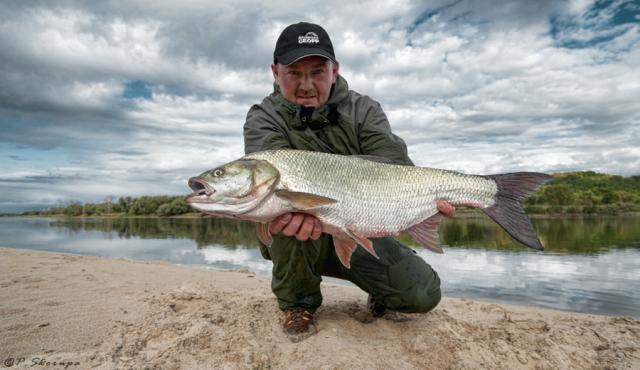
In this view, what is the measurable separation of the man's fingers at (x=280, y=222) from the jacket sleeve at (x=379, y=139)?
136 cm

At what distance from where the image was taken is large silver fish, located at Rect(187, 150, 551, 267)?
3186 millimetres

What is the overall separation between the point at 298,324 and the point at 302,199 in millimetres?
1234

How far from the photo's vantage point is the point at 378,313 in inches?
167

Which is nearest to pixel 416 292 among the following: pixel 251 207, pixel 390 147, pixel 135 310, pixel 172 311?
pixel 390 147

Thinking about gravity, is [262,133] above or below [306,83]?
below

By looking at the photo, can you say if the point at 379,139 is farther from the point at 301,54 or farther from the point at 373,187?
the point at 301,54

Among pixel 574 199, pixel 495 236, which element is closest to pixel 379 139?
pixel 495 236

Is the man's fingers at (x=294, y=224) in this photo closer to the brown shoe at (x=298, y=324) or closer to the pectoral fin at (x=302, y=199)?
the pectoral fin at (x=302, y=199)

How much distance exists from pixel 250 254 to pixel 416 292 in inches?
422

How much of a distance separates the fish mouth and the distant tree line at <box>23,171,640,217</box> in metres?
31.8

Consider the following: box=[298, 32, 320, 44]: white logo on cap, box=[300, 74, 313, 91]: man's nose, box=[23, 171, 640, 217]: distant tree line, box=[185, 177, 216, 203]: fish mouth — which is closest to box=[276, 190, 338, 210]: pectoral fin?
box=[185, 177, 216, 203]: fish mouth

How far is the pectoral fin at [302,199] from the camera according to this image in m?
3.17

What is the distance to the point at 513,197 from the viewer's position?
361 centimetres

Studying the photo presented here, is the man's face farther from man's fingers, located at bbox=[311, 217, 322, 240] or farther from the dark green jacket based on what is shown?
man's fingers, located at bbox=[311, 217, 322, 240]
